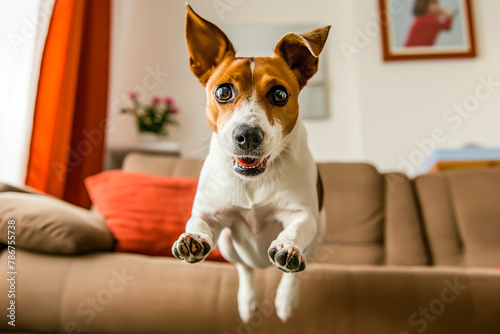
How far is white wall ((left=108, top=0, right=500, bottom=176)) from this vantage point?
2887mm

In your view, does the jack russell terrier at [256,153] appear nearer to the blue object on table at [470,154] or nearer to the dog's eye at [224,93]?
the dog's eye at [224,93]

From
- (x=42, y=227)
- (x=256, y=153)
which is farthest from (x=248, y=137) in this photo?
(x=42, y=227)

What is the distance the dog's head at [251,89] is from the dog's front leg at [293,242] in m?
0.10

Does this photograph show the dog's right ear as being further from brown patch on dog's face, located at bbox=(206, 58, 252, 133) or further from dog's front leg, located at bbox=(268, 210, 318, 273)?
dog's front leg, located at bbox=(268, 210, 318, 273)

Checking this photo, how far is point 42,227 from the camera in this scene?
1.34 metres

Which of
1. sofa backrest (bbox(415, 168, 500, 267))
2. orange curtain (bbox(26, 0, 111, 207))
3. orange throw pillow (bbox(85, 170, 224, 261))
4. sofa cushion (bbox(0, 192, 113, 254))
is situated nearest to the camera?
sofa cushion (bbox(0, 192, 113, 254))

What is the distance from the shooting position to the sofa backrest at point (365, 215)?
6.07 feet

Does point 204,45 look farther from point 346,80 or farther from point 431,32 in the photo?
point 431,32

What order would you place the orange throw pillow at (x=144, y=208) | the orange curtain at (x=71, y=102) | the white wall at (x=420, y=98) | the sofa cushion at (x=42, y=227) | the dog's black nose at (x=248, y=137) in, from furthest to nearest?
the white wall at (x=420, y=98)
the orange curtain at (x=71, y=102)
the orange throw pillow at (x=144, y=208)
the sofa cushion at (x=42, y=227)
the dog's black nose at (x=248, y=137)

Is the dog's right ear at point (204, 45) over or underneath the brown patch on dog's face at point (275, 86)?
over

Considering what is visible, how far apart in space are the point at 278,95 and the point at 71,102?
217 centimetres

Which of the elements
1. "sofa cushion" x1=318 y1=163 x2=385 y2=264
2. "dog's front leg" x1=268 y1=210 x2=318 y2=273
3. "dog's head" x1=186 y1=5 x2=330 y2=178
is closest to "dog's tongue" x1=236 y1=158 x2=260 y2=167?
"dog's head" x1=186 y1=5 x2=330 y2=178

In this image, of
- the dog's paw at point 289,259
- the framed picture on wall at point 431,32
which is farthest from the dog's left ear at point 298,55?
the framed picture on wall at point 431,32

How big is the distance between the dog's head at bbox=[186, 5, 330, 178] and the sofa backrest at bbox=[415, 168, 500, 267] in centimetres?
155
